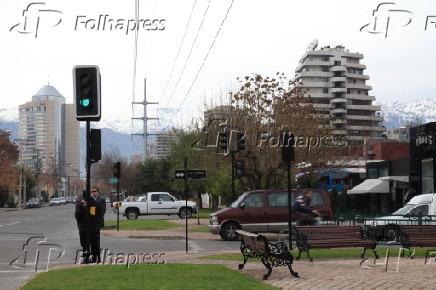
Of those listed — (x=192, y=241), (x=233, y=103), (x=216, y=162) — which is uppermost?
(x=233, y=103)

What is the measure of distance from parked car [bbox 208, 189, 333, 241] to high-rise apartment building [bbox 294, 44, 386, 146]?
325 ft

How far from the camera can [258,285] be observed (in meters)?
11.6

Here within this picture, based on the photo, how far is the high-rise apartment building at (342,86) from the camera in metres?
126

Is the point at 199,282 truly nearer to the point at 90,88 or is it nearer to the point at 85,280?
the point at 85,280

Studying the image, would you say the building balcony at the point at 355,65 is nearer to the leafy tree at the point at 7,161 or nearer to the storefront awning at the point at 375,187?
the leafy tree at the point at 7,161

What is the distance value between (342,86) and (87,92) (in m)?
119

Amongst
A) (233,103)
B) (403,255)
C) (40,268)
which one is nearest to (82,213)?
(40,268)

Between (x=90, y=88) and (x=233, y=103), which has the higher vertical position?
(x=233, y=103)

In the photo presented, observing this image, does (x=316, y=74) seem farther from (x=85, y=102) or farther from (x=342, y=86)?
(x=85, y=102)

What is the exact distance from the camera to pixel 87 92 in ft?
42.1

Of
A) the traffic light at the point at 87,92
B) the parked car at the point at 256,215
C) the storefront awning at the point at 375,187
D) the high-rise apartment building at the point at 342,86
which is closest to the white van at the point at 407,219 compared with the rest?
the parked car at the point at 256,215

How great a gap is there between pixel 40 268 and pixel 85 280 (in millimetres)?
4431

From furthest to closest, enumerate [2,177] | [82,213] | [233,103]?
[2,177], [233,103], [82,213]

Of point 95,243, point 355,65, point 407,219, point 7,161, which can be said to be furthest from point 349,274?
point 355,65
